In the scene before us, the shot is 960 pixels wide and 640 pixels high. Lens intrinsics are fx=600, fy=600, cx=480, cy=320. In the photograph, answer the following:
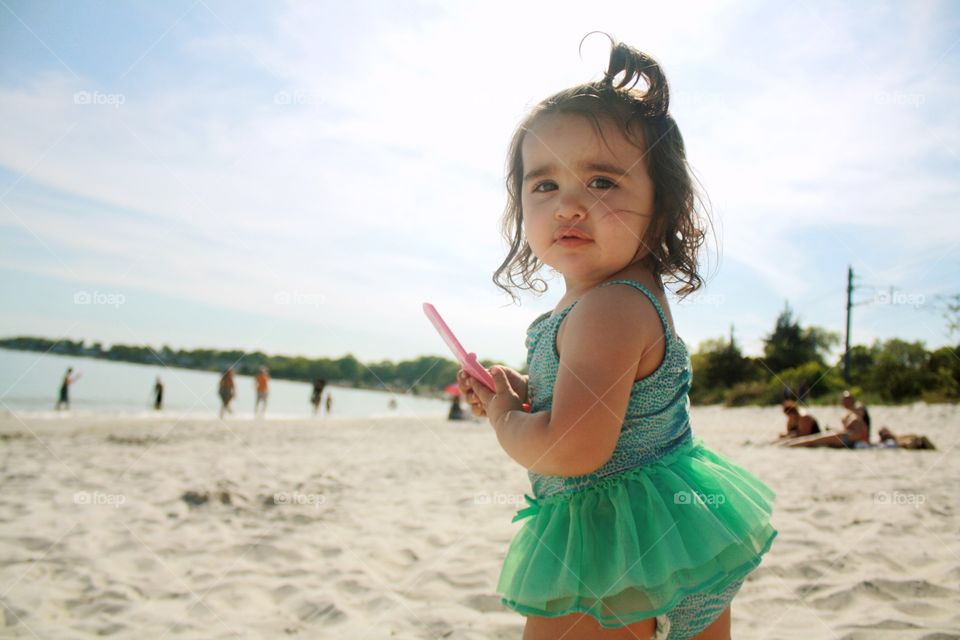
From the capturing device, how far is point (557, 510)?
4.28 feet

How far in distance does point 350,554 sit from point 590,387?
2.79m

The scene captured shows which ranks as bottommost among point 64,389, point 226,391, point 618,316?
point 64,389

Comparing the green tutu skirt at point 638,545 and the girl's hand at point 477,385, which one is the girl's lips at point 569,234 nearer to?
the girl's hand at point 477,385

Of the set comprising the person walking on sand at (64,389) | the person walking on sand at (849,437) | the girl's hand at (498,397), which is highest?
the girl's hand at (498,397)

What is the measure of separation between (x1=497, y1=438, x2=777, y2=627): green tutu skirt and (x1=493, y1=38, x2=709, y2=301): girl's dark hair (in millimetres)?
508

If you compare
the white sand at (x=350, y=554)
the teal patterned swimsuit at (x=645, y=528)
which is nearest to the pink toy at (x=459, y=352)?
the teal patterned swimsuit at (x=645, y=528)

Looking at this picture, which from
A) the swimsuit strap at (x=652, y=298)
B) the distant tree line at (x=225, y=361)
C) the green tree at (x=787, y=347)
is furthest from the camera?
the distant tree line at (x=225, y=361)

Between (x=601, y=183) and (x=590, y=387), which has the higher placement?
(x=601, y=183)

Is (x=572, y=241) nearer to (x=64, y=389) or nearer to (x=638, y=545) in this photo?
(x=638, y=545)

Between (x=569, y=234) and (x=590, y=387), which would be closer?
(x=590, y=387)

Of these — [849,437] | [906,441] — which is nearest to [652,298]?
[849,437]

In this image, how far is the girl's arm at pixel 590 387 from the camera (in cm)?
114

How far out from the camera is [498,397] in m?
1.38

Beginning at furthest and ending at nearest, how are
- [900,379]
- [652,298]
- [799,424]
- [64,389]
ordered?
[900,379] < [64,389] < [799,424] < [652,298]
